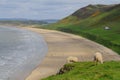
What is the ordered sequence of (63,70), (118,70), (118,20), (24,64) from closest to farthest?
(118,70) → (63,70) → (24,64) → (118,20)

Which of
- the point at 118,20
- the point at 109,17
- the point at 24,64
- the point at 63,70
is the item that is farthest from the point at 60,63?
the point at 109,17

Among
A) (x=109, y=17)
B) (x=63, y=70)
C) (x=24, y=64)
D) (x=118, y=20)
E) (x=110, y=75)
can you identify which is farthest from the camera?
(x=109, y=17)

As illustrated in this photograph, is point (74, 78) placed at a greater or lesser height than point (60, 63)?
greater

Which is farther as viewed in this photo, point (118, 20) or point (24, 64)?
point (118, 20)

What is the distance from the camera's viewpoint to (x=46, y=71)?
49.4 metres

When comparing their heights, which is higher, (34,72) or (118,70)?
(118,70)

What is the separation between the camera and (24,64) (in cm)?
5531

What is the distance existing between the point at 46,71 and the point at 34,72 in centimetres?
168

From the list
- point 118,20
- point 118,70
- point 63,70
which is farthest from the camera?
point 118,20

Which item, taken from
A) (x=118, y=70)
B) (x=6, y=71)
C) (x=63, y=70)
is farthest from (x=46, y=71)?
(x=118, y=70)

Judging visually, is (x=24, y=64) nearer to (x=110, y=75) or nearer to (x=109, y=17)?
(x=110, y=75)

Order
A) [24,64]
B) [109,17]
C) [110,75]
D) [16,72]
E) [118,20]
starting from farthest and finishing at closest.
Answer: [109,17] → [118,20] → [24,64] → [16,72] → [110,75]

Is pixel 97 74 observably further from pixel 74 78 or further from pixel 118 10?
pixel 118 10

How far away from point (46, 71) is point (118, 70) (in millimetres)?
17306
